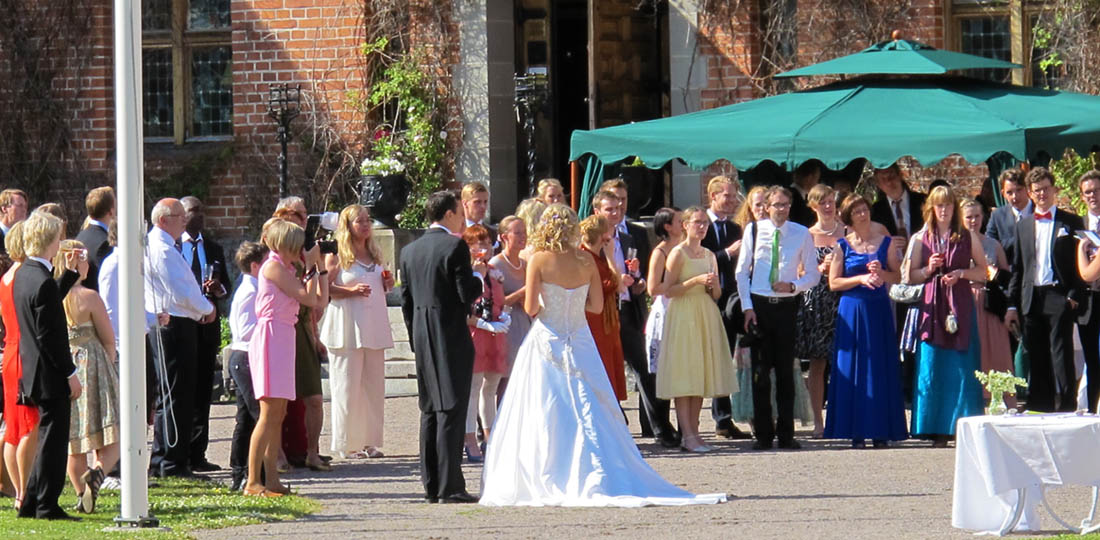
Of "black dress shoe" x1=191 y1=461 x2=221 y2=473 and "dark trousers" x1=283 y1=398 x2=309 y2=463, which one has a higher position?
"dark trousers" x1=283 y1=398 x2=309 y2=463

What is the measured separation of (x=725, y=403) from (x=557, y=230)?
3300mm

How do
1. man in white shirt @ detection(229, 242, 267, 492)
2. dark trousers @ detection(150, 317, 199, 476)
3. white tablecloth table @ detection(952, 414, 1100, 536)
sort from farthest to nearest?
dark trousers @ detection(150, 317, 199, 476) → man in white shirt @ detection(229, 242, 267, 492) → white tablecloth table @ detection(952, 414, 1100, 536)

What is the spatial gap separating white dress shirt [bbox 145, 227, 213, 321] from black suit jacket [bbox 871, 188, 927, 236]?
5494 millimetres

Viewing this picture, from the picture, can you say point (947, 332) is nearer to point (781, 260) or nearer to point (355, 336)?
point (781, 260)

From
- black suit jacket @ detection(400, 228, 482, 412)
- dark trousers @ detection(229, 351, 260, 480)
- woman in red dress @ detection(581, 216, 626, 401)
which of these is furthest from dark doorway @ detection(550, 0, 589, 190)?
black suit jacket @ detection(400, 228, 482, 412)

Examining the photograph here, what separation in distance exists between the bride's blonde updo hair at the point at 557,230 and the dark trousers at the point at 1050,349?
440 centimetres

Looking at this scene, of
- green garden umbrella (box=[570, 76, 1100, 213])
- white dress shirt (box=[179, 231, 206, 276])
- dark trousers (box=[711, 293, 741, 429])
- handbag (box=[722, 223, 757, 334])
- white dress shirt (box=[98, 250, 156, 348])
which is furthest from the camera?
green garden umbrella (box=[570, 76, 1100, 213])

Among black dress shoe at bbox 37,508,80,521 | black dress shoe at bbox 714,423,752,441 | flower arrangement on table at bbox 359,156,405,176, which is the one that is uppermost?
flower arrangement on table at bbox 359,156,405,176

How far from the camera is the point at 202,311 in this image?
36.7 ft

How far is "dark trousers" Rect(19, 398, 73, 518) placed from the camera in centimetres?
912

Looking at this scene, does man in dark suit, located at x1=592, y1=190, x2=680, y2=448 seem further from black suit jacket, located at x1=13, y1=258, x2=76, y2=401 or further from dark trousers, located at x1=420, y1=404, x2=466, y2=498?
black suit jacket, located at x1=13, y1=258, x2=76, y2=401

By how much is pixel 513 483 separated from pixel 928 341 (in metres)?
3.70

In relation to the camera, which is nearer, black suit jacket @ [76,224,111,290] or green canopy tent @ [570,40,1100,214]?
black suit jacket @ [76,224,111,290]

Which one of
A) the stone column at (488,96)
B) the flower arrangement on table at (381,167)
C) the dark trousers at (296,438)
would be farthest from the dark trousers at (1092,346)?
the stone column at (488,96)
